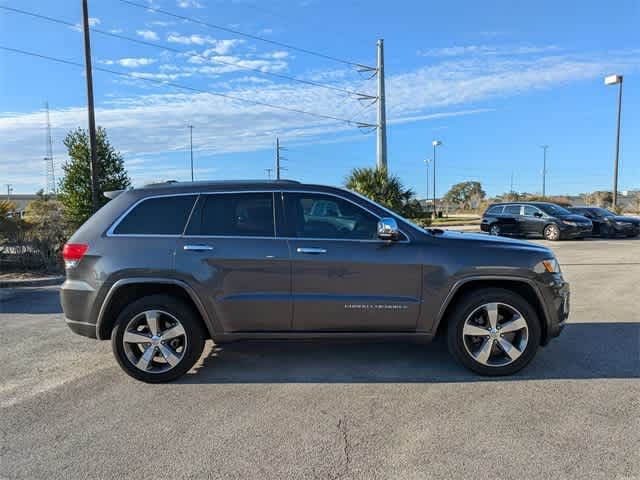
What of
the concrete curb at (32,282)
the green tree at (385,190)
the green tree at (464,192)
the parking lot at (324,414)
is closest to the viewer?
the parking lot at (324,414)

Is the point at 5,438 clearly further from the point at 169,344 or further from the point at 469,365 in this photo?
the point at 469,365

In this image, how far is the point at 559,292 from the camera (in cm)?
425

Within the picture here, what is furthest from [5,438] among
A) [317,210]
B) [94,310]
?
[317,210]

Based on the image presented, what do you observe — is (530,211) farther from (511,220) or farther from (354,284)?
(354,284)

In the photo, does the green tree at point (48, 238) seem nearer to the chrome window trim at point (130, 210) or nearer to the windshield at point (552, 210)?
the chrome window trim at point (130, 210)

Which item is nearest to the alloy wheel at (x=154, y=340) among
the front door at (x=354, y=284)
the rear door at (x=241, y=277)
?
the rear door at (x=241, y=277)

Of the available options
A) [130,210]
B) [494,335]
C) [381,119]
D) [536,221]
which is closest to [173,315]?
[130,210]

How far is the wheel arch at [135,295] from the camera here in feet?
13.5

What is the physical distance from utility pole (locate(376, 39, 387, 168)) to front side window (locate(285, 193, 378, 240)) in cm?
1784

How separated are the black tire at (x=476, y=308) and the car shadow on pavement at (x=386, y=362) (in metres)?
0.09

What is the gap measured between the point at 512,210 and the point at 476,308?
17.6 meters

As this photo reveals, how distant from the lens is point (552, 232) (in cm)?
1872

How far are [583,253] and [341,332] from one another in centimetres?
1294

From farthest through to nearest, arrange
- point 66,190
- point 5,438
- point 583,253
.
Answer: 1. point 66,190
2. point 583,253
3. point 5,438
